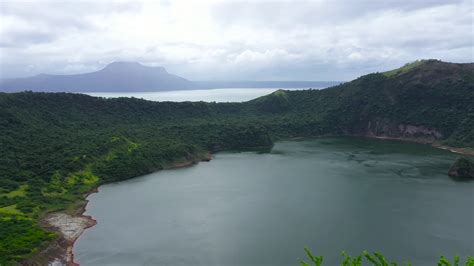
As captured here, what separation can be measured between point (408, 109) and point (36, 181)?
97.2m

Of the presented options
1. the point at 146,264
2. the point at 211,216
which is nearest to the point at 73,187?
the point at 211,216

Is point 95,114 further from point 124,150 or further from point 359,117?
point 359,117

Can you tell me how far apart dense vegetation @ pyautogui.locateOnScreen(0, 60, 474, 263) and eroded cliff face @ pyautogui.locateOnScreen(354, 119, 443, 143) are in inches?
11.0

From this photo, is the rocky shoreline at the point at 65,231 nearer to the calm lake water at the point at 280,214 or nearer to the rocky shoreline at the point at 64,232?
the rocky shoreline at the point at 64,232

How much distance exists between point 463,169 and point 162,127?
226 feet

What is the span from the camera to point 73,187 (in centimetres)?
6531

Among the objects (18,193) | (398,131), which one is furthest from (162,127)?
(398,131)

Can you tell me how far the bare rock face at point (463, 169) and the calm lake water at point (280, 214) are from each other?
79.5 inches

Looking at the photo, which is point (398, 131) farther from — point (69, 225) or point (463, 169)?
point (69, 225)

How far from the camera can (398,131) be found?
117062 mm

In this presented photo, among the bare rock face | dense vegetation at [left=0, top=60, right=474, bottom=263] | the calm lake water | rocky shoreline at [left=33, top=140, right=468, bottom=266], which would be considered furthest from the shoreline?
rocky shoreline at [left=33, top=140, right=468, bottom=266]

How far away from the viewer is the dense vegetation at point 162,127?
6147cm

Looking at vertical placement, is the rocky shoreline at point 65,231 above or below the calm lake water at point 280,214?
below

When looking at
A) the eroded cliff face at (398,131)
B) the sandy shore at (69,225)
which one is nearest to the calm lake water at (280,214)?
the sandy shore at (69,225)
